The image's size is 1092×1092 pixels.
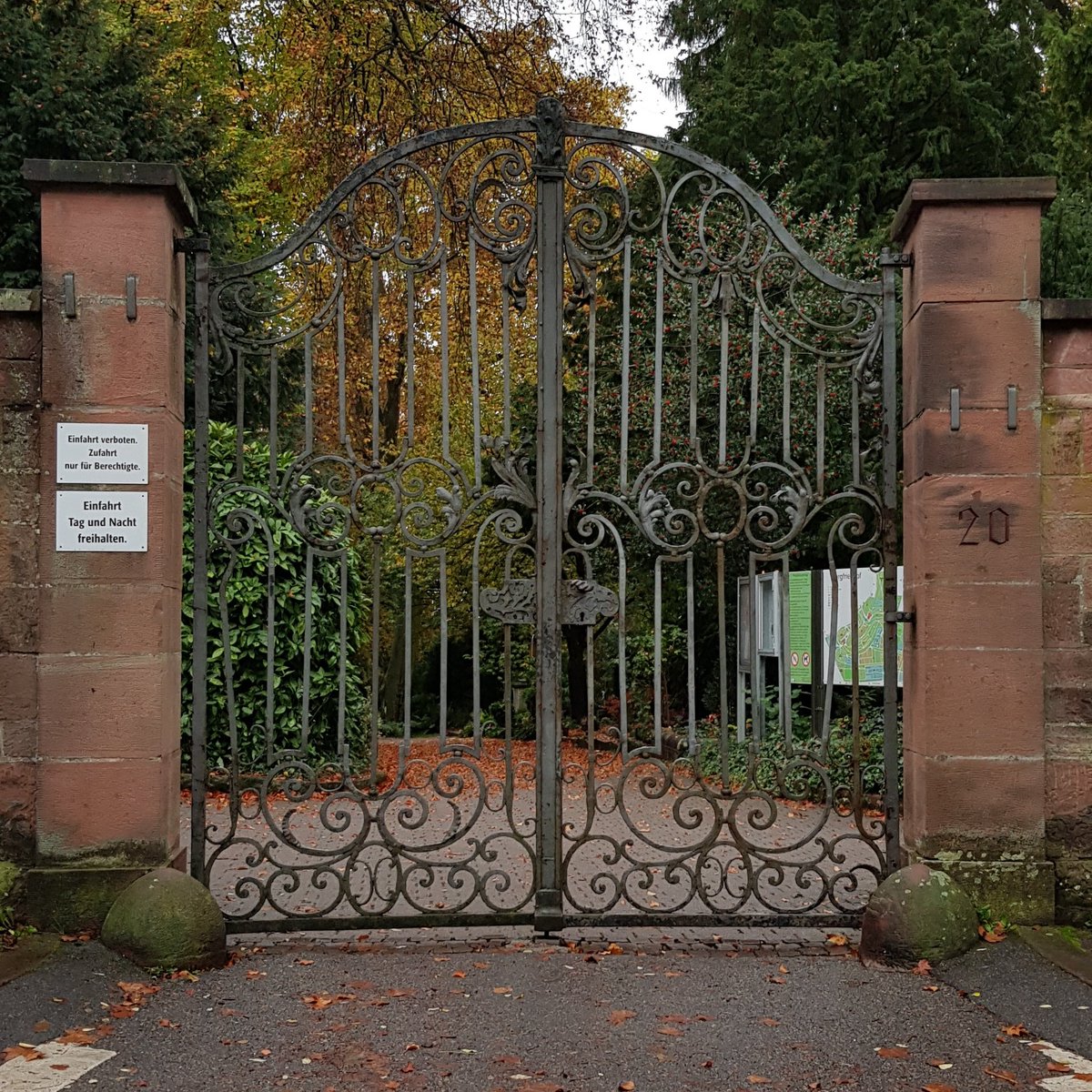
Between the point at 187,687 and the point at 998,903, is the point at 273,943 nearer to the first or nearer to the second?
the point at 998,903

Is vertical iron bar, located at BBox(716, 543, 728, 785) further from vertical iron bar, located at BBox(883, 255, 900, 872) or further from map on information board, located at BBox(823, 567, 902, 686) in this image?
map on information board, located at BBox(823, 567, 902, 686)

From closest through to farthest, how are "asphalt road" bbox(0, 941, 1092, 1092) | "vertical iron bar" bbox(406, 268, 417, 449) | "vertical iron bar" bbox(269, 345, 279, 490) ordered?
"asphalt road" bbox(0, 941, 1092, 1092)
"vertical iron bar" bbox(269, 345, 279, 490)
"vertical iron bar" bbox(406, 268, 417, 449)

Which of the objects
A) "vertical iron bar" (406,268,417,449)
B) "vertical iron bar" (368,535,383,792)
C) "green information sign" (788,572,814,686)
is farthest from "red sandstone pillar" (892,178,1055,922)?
"green information sign" (788,572,814,686)

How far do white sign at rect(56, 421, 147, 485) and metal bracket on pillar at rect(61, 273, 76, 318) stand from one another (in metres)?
0.47

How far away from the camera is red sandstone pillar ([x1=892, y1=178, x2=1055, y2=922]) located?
5.70 meters

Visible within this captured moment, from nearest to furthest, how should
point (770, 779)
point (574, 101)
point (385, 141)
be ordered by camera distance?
point (770, 779)
point (385, 141)
point (574, 101)

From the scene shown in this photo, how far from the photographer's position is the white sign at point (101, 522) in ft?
18.3

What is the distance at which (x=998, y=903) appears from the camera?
569cm

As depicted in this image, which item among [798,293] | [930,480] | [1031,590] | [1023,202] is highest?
[798,293]

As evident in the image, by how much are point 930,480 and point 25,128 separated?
8.62 metres

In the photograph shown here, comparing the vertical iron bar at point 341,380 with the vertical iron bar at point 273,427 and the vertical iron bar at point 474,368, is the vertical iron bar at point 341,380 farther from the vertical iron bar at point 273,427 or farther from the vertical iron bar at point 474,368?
the vertical iron bar at point 474,368

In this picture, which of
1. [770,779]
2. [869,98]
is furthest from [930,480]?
[869,98]

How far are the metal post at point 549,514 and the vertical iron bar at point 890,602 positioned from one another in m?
1.46

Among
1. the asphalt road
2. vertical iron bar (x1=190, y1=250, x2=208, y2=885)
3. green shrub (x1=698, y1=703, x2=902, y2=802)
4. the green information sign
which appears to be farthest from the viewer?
the green information sign
